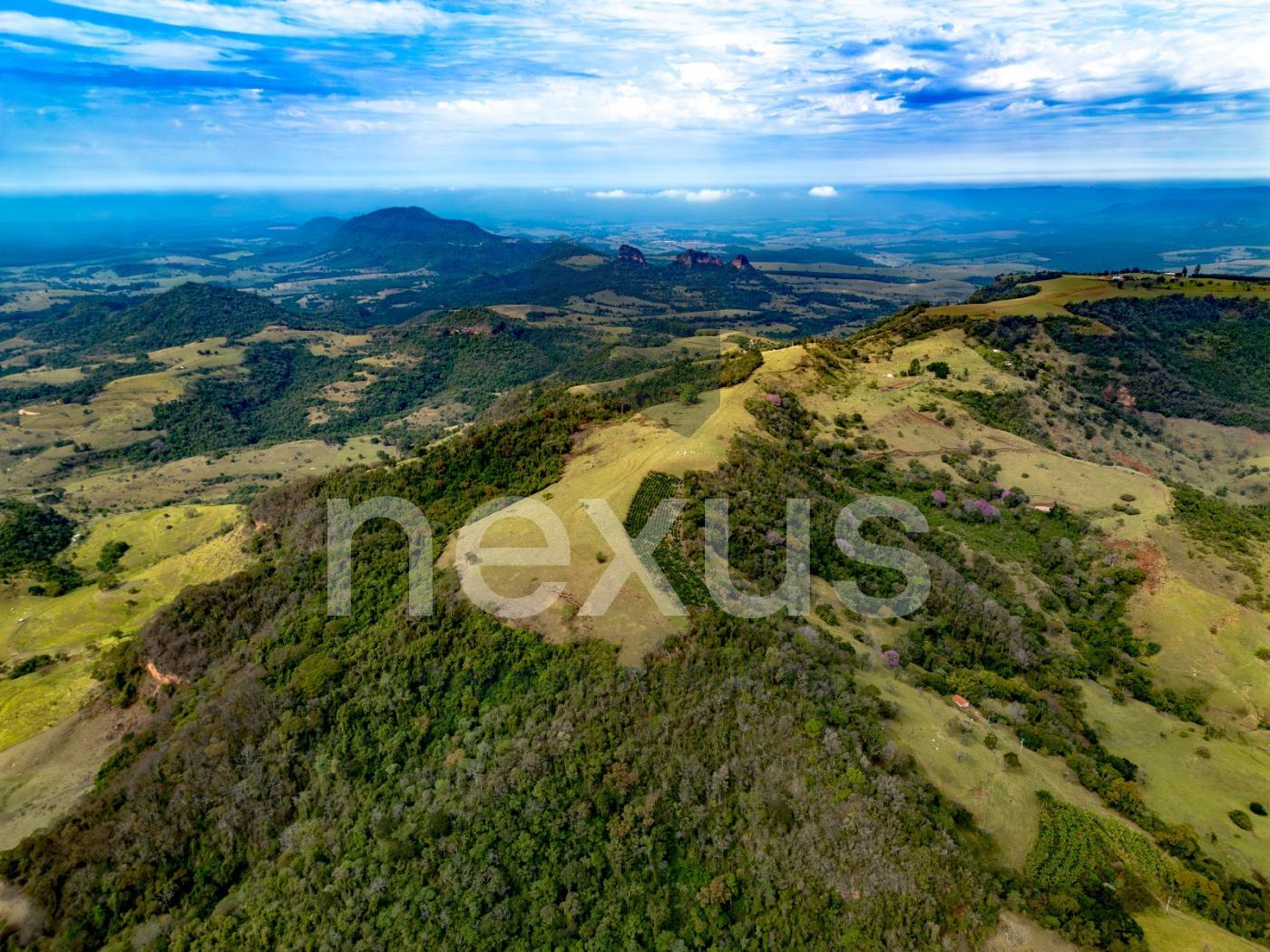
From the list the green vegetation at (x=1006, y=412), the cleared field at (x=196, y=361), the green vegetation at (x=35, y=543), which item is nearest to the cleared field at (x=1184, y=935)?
the green vegetation at (x=1006, y=412)

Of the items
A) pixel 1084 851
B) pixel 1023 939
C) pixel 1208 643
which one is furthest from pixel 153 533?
pixel 1208 643

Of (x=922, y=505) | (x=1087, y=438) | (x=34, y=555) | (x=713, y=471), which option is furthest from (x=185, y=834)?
(x=1087, y=438)

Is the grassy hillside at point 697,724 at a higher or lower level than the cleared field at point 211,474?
higher

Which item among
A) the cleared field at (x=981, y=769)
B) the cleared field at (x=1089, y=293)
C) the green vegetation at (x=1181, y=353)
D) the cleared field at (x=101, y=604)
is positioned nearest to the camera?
the cleared field at (x=981, y=769)

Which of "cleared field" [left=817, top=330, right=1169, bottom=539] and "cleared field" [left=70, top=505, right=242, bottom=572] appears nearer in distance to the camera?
"cleared field" [left=817, top=330, right=1169, bottom=539]

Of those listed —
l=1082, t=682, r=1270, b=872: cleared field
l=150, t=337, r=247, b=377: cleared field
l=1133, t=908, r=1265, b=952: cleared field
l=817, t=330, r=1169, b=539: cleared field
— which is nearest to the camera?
l=1133, t=908, r=1265, b=952: cleared field

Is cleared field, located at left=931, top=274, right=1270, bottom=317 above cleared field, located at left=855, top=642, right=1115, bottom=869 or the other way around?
above

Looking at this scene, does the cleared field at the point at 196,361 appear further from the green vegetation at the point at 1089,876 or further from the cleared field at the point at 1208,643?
the cleared field at the point at 1208,643

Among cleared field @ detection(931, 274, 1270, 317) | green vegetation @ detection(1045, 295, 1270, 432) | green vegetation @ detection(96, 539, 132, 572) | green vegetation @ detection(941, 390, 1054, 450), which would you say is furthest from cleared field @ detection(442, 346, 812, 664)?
green vegetation @ detection(96, 539, 132, 572)

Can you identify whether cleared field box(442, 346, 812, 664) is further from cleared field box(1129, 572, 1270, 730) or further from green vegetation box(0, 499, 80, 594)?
green vegetation box(0, 499, 80, 594)
